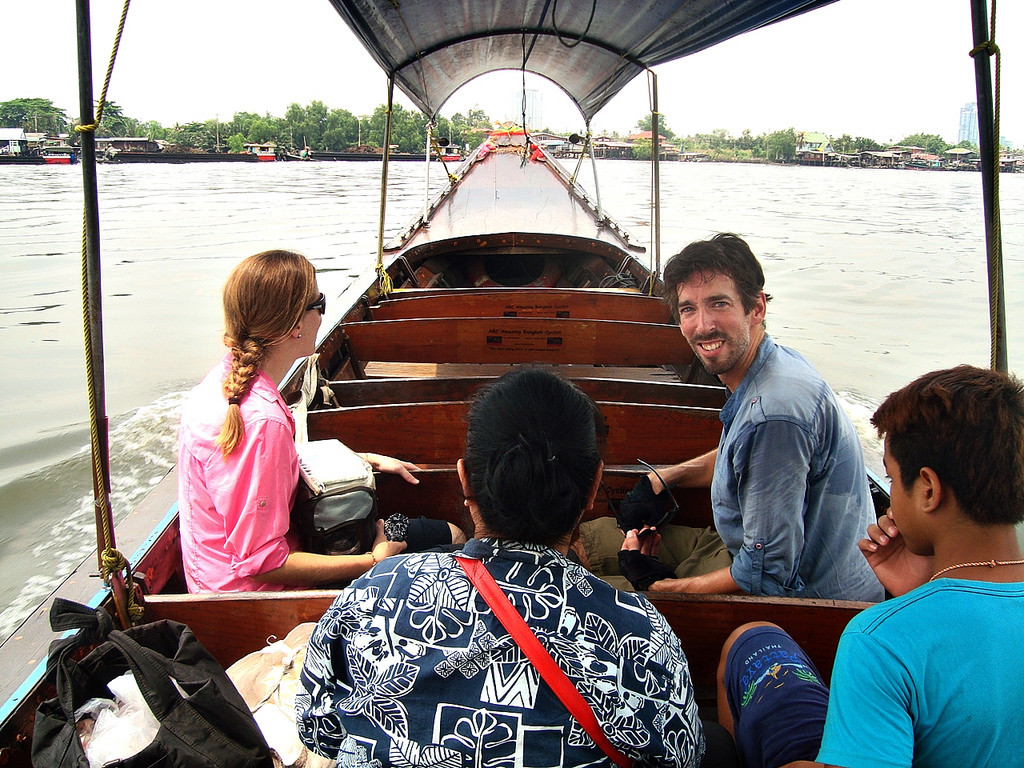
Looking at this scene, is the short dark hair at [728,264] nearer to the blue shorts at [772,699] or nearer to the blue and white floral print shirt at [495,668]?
the blue shorts at [772,699]

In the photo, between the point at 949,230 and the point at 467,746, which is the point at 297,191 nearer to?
the point at 949,230

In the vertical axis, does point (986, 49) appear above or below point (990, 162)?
above

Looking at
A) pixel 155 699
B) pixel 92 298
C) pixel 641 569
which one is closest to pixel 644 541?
pixel 641 569

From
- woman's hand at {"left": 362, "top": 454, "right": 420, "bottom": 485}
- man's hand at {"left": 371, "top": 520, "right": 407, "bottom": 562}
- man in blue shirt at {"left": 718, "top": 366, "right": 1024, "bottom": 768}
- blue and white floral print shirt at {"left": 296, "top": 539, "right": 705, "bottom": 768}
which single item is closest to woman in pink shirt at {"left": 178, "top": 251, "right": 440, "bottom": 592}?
man's hand at {"left": 371, "top": 520, "right": 407, "bottom": 562}

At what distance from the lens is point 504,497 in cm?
97

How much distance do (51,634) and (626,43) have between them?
14.3ft

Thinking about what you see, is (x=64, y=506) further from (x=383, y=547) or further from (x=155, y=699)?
(x=155, y=699)

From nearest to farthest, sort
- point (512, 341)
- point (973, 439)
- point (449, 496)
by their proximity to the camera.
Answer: point (973, 439) → point (449, 496) → point (512, 341)

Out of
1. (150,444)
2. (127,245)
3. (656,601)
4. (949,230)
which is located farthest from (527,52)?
(949,230)

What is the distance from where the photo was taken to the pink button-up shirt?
1.62 m

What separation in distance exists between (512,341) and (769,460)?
8.12ft

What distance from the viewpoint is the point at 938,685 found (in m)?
0.91

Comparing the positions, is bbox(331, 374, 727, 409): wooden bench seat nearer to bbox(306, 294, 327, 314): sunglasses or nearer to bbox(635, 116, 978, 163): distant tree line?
bbox(306, 294, 327, 314): sunglasses

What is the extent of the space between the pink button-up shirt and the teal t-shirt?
129 cm
